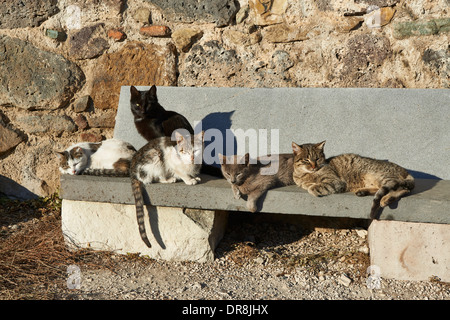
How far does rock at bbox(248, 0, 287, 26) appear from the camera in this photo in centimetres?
394

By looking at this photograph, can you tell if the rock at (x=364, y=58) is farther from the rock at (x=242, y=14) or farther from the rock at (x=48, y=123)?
the rock at (x=48, y=123)

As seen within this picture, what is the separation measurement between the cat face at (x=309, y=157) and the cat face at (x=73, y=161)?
1727 millimetres

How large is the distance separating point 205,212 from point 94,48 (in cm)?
240

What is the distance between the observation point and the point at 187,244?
293 centimetres

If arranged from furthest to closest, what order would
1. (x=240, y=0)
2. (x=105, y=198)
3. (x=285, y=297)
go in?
(x=240, y=0) < (x=105, y=198) < (x=285, y=297)

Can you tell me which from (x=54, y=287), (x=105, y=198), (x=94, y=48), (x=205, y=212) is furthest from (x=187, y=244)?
A: (x=94, y=48)

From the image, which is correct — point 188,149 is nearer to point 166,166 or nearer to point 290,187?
point 166,166

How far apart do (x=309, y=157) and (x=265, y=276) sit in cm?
90

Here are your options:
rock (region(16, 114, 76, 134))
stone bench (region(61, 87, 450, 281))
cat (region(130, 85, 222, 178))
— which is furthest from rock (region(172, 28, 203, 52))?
rock (region(16, 114, 76, 134))

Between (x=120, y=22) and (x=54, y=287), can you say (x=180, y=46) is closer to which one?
(x=120, y=22)

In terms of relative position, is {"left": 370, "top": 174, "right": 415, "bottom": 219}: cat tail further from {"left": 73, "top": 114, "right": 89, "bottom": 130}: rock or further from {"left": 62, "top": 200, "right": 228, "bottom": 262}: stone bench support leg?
{"left": 73, "top": 114, "right": 89, "bottom": 130}: rock

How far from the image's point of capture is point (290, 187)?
282 centimetres

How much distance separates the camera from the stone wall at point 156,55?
3.80 m

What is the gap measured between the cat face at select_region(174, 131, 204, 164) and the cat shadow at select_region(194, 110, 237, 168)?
52 cm
